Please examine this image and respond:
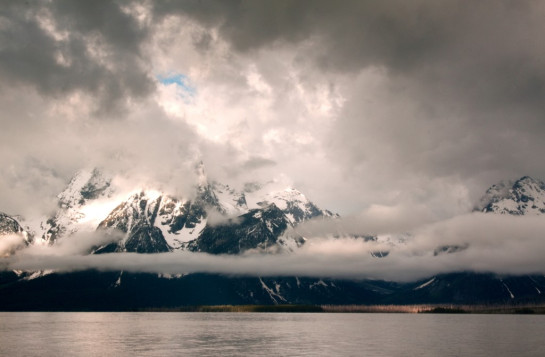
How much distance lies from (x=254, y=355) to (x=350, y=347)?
122 ft

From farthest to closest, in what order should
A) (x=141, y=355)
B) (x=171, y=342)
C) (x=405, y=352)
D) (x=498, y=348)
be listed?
(x=171, y=342) < (x=498, y=348) < (x=405, y=352) < (x=141, y=355)

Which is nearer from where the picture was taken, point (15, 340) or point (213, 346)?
point (213, 346)

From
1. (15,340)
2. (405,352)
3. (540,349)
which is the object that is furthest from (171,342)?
(540,349)

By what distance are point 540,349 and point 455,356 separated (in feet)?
119

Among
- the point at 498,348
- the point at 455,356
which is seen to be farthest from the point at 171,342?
the point at 498,348

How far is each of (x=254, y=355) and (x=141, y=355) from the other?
30787 millimetres

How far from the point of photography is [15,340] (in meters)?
177

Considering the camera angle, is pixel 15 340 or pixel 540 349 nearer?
pixel 540 349

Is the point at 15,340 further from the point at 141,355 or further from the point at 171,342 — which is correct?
the point at 141,355

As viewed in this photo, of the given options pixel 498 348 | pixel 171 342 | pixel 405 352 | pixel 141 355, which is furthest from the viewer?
pixel 171 342

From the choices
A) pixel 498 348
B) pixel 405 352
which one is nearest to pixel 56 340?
pixel 405 352

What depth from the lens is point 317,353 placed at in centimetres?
14388

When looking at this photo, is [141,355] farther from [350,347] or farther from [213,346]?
[350,347]

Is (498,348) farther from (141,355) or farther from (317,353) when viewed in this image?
(141,355)
